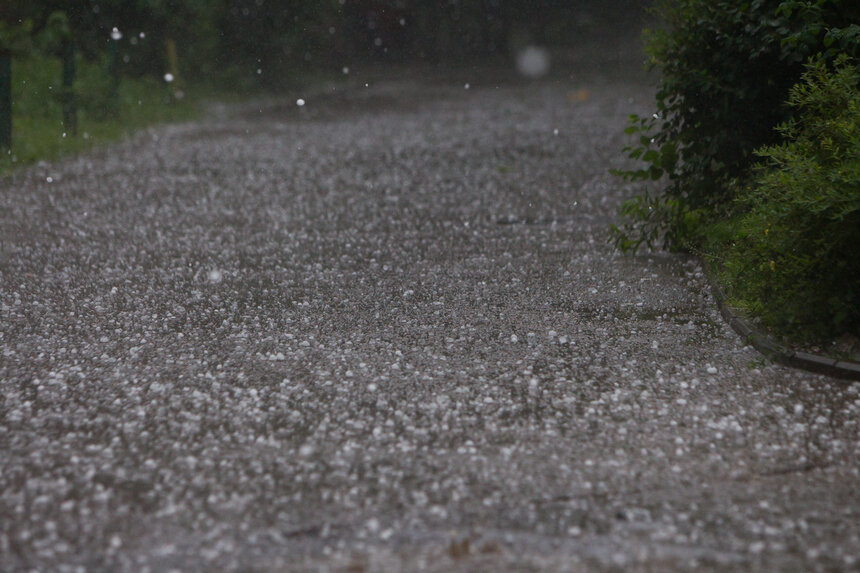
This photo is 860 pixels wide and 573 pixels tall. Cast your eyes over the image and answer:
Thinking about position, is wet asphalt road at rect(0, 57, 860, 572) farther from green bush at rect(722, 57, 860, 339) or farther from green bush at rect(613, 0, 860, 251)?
green bush at rect(613, 0, 860, 251)

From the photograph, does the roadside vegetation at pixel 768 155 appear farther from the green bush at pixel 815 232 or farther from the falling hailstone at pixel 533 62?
the falling hailstone at pixel 533 62

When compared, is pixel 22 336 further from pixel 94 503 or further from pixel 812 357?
pixel 812 357

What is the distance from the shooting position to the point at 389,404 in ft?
12.3

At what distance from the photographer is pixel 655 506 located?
291cm

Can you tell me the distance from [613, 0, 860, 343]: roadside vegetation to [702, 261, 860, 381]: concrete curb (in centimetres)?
8

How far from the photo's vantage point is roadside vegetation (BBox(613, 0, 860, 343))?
4.07 meters

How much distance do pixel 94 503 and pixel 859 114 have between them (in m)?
3.67

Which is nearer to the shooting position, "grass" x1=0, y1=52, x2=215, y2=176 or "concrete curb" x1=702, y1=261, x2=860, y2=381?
"concrete curb" x1=702, y1=261, x2=860, y2=381

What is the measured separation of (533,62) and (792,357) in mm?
21601

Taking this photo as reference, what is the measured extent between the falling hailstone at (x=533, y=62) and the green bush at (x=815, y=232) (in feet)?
58.0

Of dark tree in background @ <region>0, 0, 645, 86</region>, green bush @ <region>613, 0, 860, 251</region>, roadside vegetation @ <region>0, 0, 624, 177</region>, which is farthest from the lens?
dark tree in background @ <region>0, 0, 645, 86</region>

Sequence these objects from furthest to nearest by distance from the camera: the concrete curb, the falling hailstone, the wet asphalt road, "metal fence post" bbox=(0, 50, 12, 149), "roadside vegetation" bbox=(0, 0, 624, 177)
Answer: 1. the falling hailstone
2. "roadside vegetation" bbox=(0, 0, 624, 177)
3. "metal fence post" bbox=(0, 50, 12, 149)
4. the concrete curb
5. the wet asphalt road

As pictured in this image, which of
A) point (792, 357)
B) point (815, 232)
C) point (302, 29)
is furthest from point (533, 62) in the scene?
point (792, 357)

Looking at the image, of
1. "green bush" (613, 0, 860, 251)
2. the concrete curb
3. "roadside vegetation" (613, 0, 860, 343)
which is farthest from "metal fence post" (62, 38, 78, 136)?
the concrete curb
